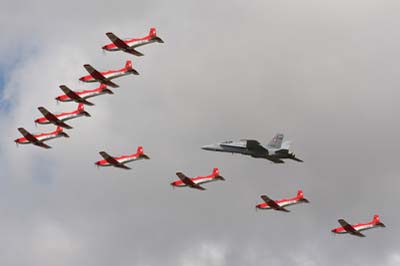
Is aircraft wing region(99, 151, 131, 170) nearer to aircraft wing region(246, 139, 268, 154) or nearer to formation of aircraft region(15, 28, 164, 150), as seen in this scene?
formation of aircraft region(15, 28, 164, 150)

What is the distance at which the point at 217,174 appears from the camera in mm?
181000

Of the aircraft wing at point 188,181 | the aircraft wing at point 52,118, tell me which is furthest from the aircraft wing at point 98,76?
the aircraft wing at point 188,181

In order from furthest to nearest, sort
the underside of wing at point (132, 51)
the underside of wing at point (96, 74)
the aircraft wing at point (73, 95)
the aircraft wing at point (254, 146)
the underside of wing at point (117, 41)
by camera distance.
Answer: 1. the aircraft wing at point (254, 146)
2. the aircraft wing at point (73, 95)
3. the underside of wing at point (96, 74)
4. the underside of wing at point (132, 51)
5. the underside of wing at point (117, 41)

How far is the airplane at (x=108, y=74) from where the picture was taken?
166125 millimetres

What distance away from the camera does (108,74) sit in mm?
169625

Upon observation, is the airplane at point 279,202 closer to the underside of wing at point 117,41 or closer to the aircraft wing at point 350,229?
the aircraft wing at point 350,229

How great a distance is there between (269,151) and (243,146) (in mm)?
5663

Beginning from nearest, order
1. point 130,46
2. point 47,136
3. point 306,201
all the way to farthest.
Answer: point 130,46, point 47,136, point 306,201

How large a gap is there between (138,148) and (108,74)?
18.0 m

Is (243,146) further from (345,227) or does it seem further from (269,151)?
(345,227)

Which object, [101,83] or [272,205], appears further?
[272,205]

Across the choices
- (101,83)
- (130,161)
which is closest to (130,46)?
(101,83)

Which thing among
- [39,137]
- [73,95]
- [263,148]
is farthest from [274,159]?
[39,137]

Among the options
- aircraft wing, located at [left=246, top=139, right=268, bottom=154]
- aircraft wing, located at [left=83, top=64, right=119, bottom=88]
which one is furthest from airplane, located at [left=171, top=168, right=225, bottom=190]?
aircraft wing, located at [left=83, top=64, right=119, bottom=88]
